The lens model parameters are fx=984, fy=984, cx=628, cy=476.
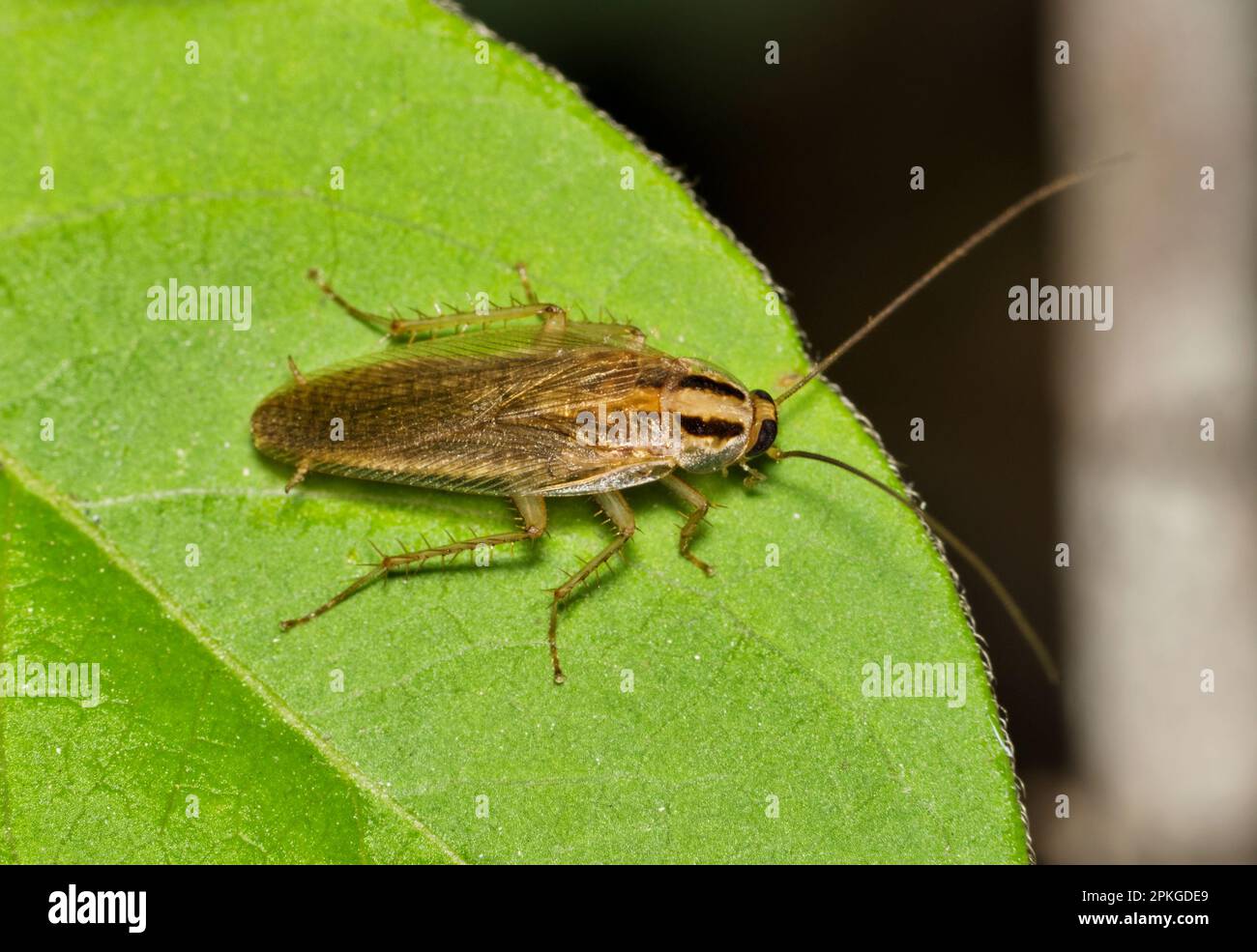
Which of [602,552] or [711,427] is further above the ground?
[711,427]

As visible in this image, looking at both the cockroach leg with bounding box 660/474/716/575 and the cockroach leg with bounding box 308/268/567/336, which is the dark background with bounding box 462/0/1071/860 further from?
the cockroach leg with bounding box 308/268/567/336

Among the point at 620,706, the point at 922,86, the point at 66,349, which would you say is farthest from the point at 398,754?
the point at 922,86

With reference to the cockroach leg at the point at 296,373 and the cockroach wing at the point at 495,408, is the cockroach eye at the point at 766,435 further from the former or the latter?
the cockroach leg at the point at 296,373

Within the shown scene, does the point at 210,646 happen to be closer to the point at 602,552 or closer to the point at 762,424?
the point at 602,552

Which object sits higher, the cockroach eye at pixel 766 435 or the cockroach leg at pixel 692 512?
the cockroach eye at pixel 766 435

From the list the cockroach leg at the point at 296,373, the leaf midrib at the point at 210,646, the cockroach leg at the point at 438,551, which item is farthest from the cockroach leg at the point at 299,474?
the leaf midrib at the point at 210,646

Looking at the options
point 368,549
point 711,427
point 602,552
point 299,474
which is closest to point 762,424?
point 711,427
